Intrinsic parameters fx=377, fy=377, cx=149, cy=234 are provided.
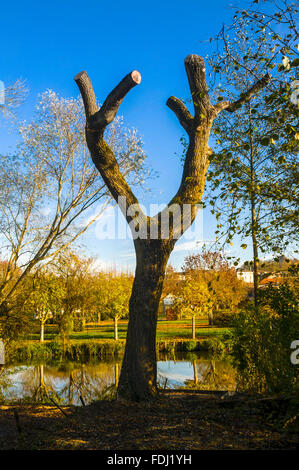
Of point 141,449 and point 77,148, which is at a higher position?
point 77,148

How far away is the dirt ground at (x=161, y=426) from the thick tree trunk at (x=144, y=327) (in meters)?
0.32

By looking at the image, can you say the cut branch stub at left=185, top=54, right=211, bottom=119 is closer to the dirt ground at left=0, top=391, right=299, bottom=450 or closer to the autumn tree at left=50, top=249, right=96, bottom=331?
the dirt ground at left=0, top=391, right=299, bottom=450

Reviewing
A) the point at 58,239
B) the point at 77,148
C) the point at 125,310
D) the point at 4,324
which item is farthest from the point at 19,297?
the point at 125,310

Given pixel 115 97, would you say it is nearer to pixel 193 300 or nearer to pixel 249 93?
pixel 249 93

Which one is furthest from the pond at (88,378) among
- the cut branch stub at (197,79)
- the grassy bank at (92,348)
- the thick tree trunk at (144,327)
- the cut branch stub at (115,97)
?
the cut branch stub at (115,97)

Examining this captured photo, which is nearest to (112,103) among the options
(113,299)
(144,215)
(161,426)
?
(144,215)

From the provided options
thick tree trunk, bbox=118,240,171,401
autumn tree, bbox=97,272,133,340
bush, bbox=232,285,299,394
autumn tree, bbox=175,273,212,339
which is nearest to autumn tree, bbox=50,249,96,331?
autumn tree, bbox=97,272,133,340

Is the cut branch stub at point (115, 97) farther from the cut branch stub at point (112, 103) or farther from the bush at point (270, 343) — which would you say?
the bush at point (270, 343)

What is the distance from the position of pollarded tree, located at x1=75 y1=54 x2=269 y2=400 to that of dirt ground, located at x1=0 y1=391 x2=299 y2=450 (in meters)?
0.68

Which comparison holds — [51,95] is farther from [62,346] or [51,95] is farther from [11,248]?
[62,346]

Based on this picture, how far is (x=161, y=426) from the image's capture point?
483 cm

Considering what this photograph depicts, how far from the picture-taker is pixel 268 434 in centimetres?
448

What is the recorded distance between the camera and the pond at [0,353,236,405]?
12.7 m
